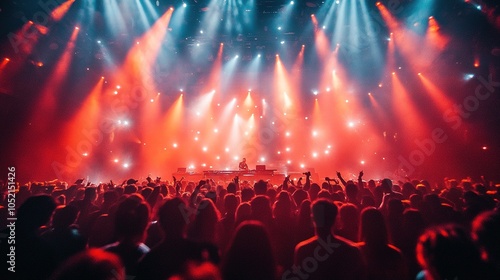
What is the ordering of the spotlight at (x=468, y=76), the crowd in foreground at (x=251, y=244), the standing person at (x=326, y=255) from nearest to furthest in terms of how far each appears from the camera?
1. the crowd in foreground at (x=251, y=244)
2. the standing person at (x=326, y=255)
3. the spotlight at (x=468, y=76)

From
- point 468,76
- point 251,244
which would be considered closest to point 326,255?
point 251,244

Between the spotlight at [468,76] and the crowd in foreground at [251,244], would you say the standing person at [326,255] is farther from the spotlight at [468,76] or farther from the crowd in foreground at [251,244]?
the spotlight at [468,76]

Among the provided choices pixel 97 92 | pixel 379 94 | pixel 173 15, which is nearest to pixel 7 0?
pixel 97 92

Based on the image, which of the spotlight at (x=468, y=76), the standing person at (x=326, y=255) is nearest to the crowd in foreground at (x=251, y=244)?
the standing person at (x=326, y=255)

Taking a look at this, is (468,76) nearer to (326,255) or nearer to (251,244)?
(326,255)

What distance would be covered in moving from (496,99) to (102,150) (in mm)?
27003

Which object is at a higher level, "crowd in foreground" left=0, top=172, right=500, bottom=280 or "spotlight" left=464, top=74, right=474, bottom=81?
A: "spotlight" left=464, top=74, right=474, bottom=81

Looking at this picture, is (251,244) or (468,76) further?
(468,76)

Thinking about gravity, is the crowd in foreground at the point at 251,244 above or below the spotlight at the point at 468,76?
below

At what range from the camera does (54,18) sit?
13.8 m

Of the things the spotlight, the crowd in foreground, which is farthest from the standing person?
the spotlight

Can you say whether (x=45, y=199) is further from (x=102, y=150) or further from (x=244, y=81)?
(x=244, y=81)

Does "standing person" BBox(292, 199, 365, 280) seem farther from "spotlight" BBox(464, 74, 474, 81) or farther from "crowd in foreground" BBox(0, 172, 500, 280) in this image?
"spotlight" BBox(464, 74, 474, 81)

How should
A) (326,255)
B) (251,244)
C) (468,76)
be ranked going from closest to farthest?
(251,244), (326,255), (468,76)
